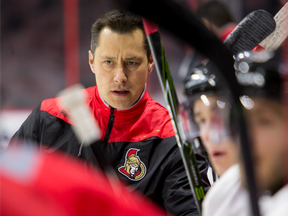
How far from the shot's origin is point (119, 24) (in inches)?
30.7

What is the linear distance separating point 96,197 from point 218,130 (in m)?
0.23

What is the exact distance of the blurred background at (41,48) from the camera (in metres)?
2.83

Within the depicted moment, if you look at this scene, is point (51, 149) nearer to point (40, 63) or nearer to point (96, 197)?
point (96, 197)

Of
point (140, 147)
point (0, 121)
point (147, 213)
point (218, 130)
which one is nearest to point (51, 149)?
point (140, 147)

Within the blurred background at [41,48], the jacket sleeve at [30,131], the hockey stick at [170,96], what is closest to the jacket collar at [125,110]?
the jacket sleeve at [30,131]

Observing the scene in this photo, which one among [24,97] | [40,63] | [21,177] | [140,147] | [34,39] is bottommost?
[140,147]

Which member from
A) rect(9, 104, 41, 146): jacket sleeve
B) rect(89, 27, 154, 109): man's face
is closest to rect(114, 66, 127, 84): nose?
rect(89, 27, 154, 109): man's face

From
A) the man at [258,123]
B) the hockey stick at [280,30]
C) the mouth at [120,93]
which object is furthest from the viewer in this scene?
the mouth at [120,93]

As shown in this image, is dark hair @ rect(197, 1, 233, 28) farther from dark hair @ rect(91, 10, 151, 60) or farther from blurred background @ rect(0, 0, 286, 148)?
blurred background @ rect(0, 0, 286, 148)

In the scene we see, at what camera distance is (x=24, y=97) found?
9.86ft

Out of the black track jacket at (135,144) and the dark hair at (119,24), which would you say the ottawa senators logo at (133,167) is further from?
the dark hair at (119,24)

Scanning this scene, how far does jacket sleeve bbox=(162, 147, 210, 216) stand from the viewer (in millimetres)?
682

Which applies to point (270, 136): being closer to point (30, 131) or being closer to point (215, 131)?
point (215, 131)

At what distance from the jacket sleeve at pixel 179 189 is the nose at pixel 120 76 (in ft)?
0.79
